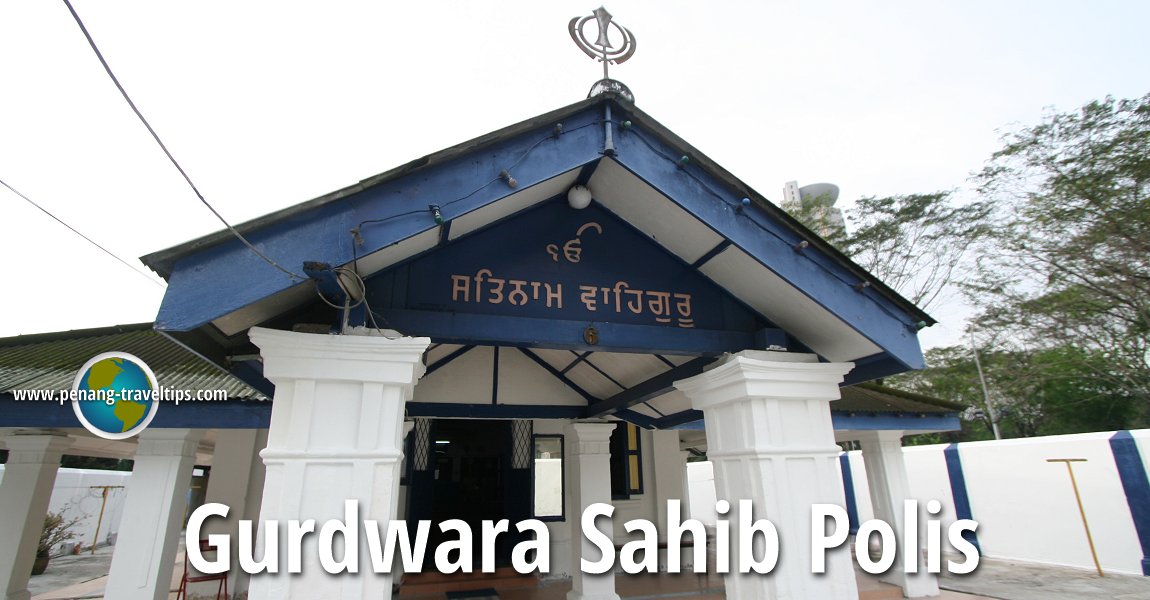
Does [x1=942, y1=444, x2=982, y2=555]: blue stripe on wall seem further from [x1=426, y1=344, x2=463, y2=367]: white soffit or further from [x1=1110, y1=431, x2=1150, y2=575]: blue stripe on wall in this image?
[x1=426, y1=344, x2=463, y2=367]: white soffit

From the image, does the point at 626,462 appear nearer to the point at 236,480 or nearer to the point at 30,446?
the point at 236,480

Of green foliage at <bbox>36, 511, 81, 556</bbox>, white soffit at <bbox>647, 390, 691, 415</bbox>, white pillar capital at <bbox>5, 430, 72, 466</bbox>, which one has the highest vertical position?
white soffit at <bbox>647, 390, 691, 415</bbox>

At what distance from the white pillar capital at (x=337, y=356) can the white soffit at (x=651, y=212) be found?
1385mm

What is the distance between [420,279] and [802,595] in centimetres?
270

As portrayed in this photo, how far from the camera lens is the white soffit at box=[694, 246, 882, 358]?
10.4ft

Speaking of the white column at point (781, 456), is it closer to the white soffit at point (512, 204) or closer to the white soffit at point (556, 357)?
the white soffit at point (512, 204)

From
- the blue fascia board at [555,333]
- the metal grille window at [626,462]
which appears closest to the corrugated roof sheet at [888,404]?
the metal grille window at [626,462]

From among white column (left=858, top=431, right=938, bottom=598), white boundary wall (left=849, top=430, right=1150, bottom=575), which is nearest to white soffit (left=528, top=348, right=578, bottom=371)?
white column (left=858, top=431, right=938, bottom=598)

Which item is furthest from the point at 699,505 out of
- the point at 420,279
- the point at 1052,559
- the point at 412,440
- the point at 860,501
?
the point at 420,279

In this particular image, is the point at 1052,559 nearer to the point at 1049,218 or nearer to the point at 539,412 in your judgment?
the point at 1049,218

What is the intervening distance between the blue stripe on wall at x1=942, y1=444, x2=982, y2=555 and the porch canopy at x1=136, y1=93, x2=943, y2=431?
11943mm

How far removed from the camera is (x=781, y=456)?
10.0ft

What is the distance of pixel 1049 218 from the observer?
14.9 metres

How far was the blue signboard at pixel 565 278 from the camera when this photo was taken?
3041 mm
